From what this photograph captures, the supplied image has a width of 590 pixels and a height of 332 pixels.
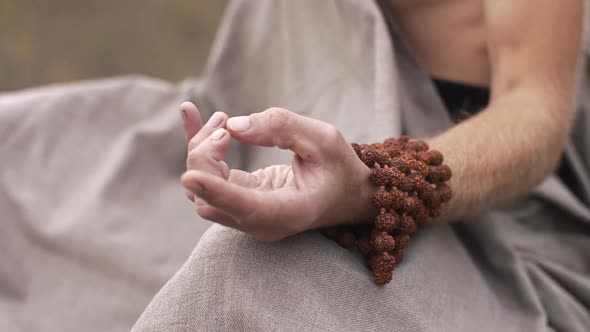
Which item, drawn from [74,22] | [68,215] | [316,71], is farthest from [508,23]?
[74,22]

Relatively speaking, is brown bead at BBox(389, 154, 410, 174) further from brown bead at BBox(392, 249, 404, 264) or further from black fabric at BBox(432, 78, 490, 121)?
black fabric at BBox(432, 78, 490, 121)

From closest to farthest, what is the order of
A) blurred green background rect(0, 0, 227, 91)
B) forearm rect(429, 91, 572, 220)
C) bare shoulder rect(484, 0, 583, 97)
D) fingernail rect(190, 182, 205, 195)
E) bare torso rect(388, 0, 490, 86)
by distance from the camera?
1. fingernail rect(190, 182, 205, 195)
2. forearm rect(429, 91, 572, 220)
3. bare shoulder rect(484, 0, 583, 97)
4. bare torso rect(388, 0, 490, 86)
5. blurred green background rect(0, 0, 227, 91)

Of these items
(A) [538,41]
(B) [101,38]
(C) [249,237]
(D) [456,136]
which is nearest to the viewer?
(C) [249,237]

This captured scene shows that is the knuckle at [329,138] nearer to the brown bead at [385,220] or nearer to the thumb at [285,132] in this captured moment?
the thumb at [285,132]

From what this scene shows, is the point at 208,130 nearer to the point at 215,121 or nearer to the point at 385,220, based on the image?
the point at 215,121

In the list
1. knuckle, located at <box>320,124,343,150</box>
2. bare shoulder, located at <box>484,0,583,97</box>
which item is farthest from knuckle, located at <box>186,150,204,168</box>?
bare shoulder, located at <box>484,0,583,97</box>

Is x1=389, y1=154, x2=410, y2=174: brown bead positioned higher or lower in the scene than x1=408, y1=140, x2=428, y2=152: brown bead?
higher

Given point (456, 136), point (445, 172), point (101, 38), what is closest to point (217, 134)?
point (445, 172)
